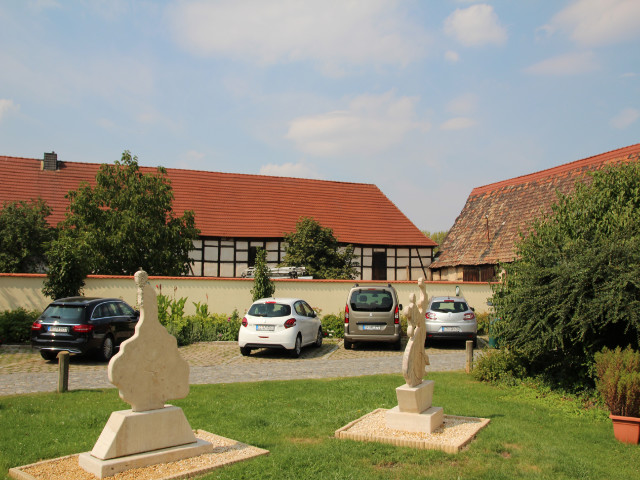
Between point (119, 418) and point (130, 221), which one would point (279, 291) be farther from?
point (119, 418)

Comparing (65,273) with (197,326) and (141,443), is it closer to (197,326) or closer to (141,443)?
(197,326)

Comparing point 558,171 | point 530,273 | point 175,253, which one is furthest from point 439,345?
point 558,171

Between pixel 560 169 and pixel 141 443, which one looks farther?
pixel 560 169

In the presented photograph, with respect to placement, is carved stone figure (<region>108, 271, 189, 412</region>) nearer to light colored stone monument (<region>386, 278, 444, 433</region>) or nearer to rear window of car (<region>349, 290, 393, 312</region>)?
light colored stone monument (<region>386, 278, 444, 433</region>)

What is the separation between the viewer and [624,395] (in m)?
7.54

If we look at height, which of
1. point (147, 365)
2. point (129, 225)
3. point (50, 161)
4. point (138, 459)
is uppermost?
point (50, 161)

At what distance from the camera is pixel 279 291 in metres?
24.0

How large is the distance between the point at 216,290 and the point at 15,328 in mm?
7132

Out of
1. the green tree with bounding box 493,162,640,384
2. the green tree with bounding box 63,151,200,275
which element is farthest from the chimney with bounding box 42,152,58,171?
the green tree with bounding box 493,162,640,384

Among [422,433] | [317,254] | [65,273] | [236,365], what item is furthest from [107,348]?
[317,254]

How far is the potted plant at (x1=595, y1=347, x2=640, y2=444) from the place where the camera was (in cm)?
745

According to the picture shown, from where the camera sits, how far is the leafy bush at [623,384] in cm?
747

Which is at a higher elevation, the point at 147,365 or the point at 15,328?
the point at 147,365

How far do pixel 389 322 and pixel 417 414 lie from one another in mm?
10614
